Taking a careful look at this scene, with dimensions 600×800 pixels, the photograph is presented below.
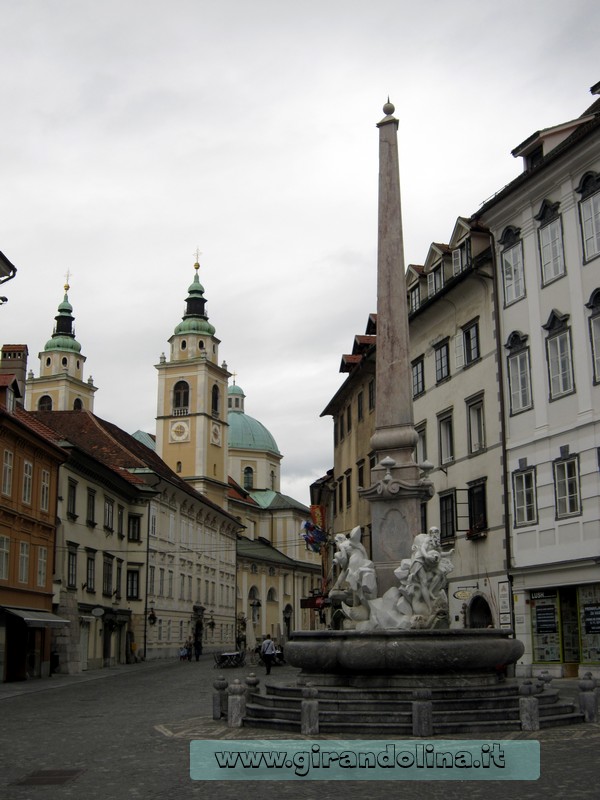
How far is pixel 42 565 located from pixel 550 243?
840 inches

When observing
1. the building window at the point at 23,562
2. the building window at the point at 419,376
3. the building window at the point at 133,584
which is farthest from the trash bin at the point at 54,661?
the building window at the point at 419,376

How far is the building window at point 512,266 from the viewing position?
1168 inches

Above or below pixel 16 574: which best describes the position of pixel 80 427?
above

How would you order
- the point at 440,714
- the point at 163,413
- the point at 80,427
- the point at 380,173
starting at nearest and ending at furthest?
1. the point at 440,714
2. the point at 380,173
3. the point at 80,427
4. the point at 163,413

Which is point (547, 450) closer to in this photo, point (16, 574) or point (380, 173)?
point (380, 173)

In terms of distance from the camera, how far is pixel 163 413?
92500 millimetres

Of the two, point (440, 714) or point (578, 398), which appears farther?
point (578, 398)

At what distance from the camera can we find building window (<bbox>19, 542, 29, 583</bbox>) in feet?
112

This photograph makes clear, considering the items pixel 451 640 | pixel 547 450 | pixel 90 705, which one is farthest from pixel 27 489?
pixel 451 640

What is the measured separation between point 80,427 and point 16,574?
85.4ft

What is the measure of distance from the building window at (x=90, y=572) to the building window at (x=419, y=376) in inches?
647

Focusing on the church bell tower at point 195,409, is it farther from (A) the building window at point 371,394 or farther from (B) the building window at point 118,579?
(A) the building window at point 371,394

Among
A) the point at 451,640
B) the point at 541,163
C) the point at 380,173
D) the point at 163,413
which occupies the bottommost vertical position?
the point at 451,640

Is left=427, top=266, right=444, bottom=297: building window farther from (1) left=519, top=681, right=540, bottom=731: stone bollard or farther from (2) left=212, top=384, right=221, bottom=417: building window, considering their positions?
(2) left=212, top=384, right=221, bottom=417: building window
